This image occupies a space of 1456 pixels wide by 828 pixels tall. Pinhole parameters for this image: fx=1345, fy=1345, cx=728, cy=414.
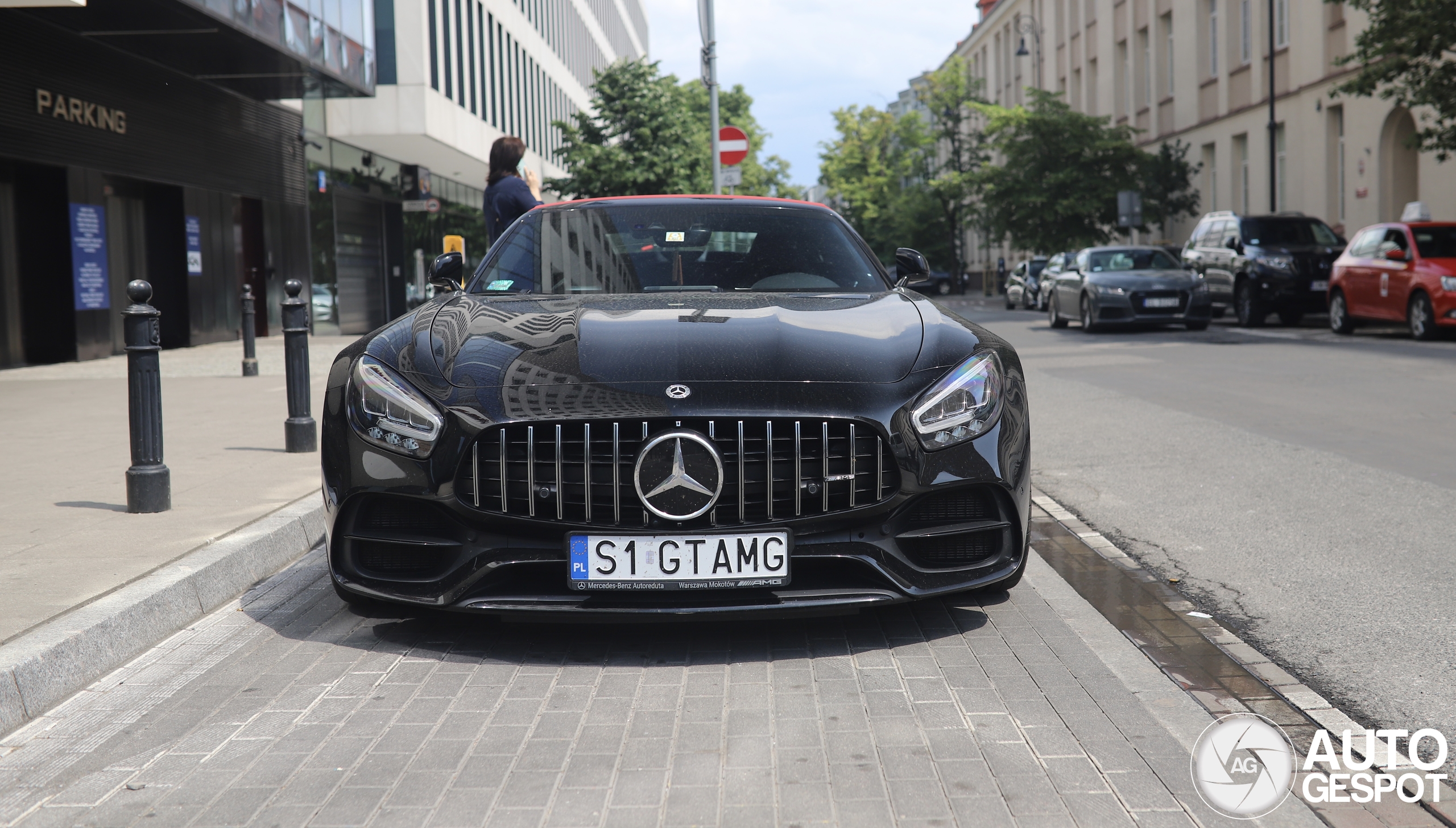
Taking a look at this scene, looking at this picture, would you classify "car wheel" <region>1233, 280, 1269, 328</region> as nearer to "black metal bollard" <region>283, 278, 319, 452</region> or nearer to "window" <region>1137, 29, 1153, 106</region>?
"black metal bollard" <region>283, 278, 319, 452</region>

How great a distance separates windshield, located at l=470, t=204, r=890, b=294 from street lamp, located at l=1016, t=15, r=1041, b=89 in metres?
46.2

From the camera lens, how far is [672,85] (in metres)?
28.2

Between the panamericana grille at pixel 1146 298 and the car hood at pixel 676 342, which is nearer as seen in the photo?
the car hood at pixel 676 342

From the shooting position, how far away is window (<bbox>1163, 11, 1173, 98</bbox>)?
133 feet

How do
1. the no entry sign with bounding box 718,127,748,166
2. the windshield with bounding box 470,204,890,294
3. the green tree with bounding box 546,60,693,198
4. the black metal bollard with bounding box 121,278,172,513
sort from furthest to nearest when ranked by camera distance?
the green tree with bounding box 546,60,693,198, the no entry sign with bounding box 718,127,748,166, the black metal bollard with bounding box 121,278,172,513, the windshield with bounding box 470,204,890,294

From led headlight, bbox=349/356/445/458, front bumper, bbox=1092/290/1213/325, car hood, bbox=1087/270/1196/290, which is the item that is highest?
car hood, bbox=1087/270/1196/290

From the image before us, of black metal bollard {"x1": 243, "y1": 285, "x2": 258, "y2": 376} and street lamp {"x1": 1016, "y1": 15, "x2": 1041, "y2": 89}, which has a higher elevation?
street lamp {"x1": 1016, "y1": 15, "x2": 1041, "y2": 89}

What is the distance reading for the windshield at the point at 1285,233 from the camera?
22516 mm

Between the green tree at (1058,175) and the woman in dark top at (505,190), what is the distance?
108 ft

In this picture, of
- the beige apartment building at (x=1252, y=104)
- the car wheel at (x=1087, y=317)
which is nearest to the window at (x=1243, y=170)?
the beige apartment building at (x=1252, y=104)

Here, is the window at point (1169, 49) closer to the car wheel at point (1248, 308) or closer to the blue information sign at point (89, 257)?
the car wheel at point (1248, 308)

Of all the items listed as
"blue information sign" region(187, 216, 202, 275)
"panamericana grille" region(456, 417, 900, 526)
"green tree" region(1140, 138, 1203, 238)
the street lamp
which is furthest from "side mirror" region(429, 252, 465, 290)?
the street lamp

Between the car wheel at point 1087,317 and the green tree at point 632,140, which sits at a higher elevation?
the green tree at point 632,140

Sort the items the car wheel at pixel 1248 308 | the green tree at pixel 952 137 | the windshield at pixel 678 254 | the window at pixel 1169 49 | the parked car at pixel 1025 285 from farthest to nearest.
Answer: the green tree at pixel 952 137, the window at pixel 1169 49, the parked car at pixel 1025 285, the car wheel at pixel 1248 308, the windshield at pixel 678 254
